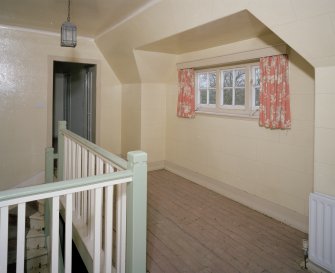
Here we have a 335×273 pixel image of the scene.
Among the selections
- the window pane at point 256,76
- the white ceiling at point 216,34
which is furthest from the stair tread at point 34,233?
the window pane at point 256,76

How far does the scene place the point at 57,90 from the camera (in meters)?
6.37

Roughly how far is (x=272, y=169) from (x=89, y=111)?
3.46 metres

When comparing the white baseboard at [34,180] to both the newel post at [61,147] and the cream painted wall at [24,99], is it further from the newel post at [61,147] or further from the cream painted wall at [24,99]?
the newel post at [61,147]

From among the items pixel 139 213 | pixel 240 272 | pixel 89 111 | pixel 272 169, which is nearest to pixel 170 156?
pixel 89 111

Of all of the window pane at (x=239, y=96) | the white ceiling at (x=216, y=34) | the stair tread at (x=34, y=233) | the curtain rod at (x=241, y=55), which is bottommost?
the stair tread at (x=34, y=233)

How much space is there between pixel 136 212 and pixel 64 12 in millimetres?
2957

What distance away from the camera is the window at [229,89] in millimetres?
3256

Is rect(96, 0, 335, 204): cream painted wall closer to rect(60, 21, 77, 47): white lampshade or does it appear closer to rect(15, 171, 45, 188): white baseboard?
rect(60, 21, 77, 47): white lampshade

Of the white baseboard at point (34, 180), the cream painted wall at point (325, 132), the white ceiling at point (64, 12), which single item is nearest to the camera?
A: the cream painted wall at point (325, 132)

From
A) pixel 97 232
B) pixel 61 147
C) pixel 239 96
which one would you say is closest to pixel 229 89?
pixel 239 96

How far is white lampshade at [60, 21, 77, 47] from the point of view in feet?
8.46

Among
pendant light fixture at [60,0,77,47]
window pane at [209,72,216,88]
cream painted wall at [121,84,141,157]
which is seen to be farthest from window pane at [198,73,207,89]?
pendant light fixture at [60,0,77,47]

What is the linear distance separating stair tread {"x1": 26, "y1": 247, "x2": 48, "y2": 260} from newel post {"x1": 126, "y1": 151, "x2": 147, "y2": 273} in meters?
1.98

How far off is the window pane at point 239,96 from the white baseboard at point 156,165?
193 cm
